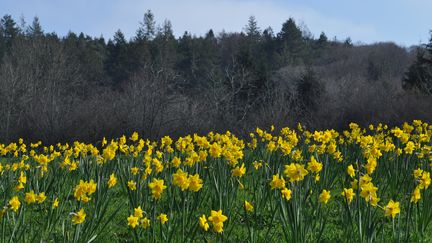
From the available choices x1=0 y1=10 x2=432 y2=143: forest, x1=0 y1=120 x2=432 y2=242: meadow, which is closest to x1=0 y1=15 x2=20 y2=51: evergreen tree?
x1=0 y1=10 x2=432 y2=143: forest

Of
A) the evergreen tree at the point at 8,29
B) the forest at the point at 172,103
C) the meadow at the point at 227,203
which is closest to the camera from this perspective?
the meadow at the point at 227,203

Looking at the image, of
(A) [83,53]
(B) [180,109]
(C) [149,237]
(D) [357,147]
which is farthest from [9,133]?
(A) [83,53]

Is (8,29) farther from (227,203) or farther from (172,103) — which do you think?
(227,203)

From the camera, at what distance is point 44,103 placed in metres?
21.6

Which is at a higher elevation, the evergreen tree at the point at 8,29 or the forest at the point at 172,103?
the evergreen tree at the point at 8,29

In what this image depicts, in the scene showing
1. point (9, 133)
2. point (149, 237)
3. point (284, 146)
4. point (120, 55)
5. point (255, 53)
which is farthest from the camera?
point (255, 53)

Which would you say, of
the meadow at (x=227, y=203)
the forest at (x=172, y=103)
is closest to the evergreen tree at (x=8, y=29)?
the forest at (x=172, y=103)

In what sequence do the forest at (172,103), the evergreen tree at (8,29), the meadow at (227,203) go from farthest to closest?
the evergreen tree at (8,29) < the forest at (172,103) < the meadow at (227,203)

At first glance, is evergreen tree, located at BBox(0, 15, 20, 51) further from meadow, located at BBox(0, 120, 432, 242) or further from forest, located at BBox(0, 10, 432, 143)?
meadow, located at BBox(0, 120, 432, 242)

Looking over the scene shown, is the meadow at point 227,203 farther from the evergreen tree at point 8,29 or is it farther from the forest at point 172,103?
the evergreen tree at point 8,29

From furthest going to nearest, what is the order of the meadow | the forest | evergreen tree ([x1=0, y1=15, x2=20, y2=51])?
1. evergreen tree ([x1=0, y1=15, x2=20, y2=51])
2. the forest
3. the meadow

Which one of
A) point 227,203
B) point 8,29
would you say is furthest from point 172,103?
point 8,29

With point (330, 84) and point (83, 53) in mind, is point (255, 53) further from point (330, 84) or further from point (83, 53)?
point (83, 53)

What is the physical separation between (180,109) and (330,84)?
27650 mm
